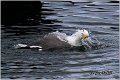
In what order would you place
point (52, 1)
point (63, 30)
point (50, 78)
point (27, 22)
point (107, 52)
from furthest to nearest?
point (52, 1) < point (27, 22) < point (63, 30) < point (107, 52) < point (50, 78)

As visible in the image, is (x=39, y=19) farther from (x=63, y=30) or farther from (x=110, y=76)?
(x=110, y=76)

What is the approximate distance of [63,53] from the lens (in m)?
12.4

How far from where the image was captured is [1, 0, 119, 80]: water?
35.6 feet

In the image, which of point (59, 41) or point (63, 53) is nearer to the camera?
point (63, 53)

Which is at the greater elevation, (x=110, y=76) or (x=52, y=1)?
(x=52, y=1)

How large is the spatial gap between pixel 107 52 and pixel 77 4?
24.9ft

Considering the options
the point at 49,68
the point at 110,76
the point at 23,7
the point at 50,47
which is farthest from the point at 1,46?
the point at 23,7

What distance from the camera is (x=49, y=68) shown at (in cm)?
1112

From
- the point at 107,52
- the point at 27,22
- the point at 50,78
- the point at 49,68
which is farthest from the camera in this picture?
the point at 27,22

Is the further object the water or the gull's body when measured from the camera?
the gull's body

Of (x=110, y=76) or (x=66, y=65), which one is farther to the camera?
(x=66, y=65)

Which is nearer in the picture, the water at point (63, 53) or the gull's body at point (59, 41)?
the water at point (63, 53)

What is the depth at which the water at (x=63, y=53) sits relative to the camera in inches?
427

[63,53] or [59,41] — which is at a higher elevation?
[59,41]
